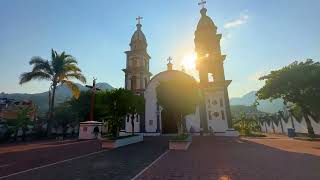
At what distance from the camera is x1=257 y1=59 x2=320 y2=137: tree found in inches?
862

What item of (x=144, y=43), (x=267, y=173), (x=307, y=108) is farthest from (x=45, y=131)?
(x=307, y=108)

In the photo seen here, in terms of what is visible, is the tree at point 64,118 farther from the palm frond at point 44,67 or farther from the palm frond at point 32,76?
the palm frond at point 44,67

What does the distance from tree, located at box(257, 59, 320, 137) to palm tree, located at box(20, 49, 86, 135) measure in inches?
1041

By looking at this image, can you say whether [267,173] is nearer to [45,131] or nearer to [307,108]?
[307,108]

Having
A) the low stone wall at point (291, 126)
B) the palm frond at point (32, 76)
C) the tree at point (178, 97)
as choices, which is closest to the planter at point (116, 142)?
the tree at point (178, 97)

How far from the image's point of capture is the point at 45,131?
2975cm

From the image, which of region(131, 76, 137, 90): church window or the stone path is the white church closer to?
region(131, 76, 137, 90): church window

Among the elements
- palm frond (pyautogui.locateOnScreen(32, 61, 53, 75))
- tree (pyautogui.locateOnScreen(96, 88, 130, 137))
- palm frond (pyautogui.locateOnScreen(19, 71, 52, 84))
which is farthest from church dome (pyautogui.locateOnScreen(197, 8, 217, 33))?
palm frond (pyautogui.locateOnScreen(19, 71, 52, 84))

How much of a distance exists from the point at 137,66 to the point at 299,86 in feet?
81.6

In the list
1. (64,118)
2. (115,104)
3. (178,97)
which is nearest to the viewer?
(178,97)

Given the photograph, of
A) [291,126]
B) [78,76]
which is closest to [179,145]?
[78,76]

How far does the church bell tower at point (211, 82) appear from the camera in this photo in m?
29.1

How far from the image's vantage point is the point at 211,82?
30094mm

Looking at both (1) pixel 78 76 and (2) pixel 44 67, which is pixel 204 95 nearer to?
(1) pixel 78 76
